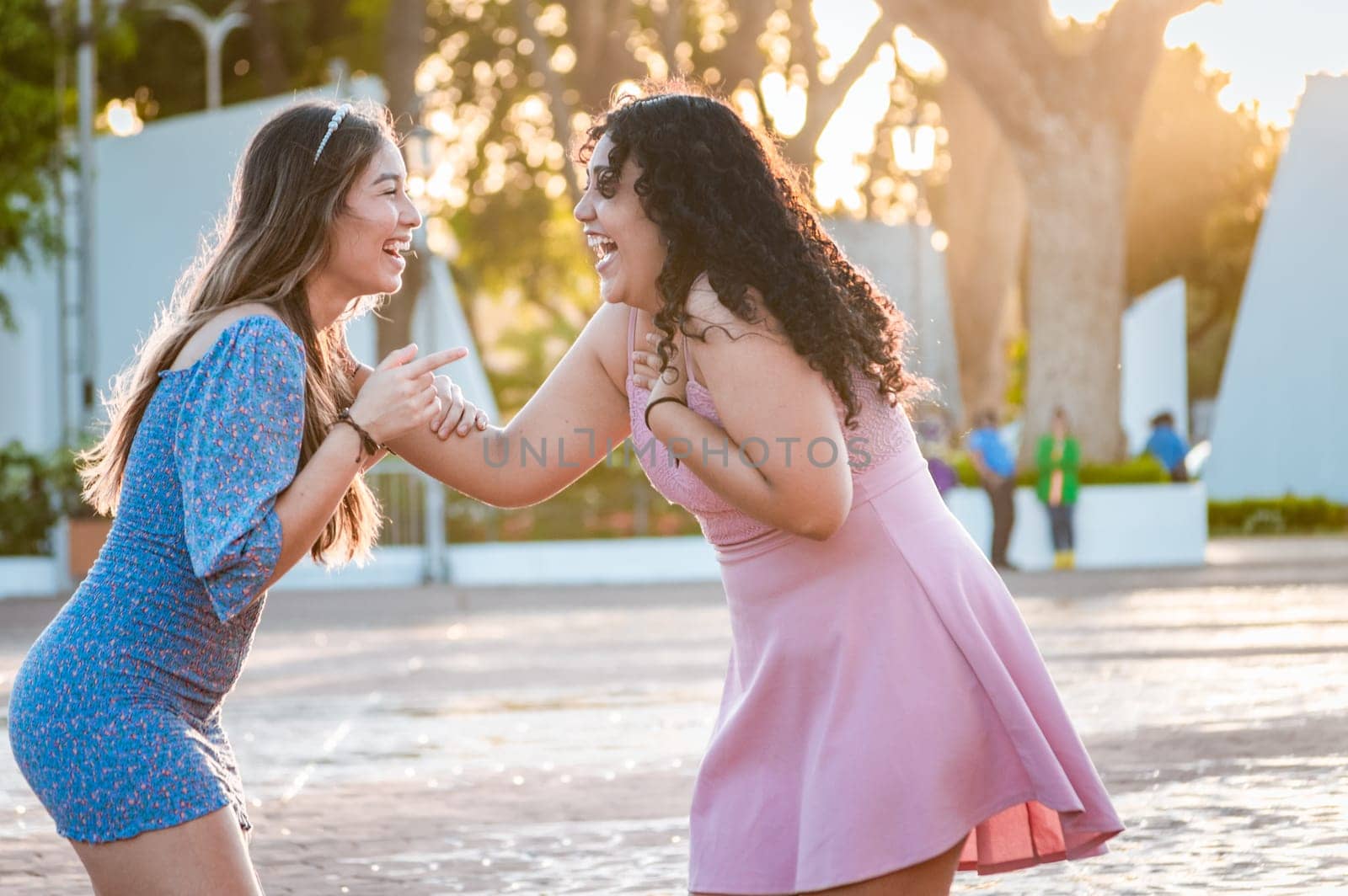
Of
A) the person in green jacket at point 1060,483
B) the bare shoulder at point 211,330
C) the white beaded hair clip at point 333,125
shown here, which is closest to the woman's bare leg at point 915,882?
the bare shoulder at point 211,330

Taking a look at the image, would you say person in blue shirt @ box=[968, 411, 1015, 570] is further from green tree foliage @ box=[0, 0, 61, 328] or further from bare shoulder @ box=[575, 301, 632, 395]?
bare shoulder @ box=[575, 301, 632, 395]

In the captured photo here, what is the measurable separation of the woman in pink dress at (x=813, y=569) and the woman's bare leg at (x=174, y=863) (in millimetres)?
732

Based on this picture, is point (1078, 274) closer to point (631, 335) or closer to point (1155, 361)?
point (631, 335)

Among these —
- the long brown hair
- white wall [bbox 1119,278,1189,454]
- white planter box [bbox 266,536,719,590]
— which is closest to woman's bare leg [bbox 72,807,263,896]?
the long brown hair

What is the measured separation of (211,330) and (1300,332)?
33.1 m

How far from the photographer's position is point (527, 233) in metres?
36.1

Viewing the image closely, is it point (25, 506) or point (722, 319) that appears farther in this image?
point (25, 506)

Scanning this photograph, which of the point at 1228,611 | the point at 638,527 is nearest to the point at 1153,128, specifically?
the point at 638,527

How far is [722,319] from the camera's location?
112 inches

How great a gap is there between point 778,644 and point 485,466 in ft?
2.93

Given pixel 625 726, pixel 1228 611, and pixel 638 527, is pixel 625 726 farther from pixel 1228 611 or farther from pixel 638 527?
pixel 638 527

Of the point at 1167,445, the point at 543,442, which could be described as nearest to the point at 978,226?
the point at 1167,445

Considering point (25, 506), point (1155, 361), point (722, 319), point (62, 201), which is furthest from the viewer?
point (1155, 361)

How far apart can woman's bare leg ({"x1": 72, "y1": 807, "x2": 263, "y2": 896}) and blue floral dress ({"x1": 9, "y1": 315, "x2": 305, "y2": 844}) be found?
0.02 m
